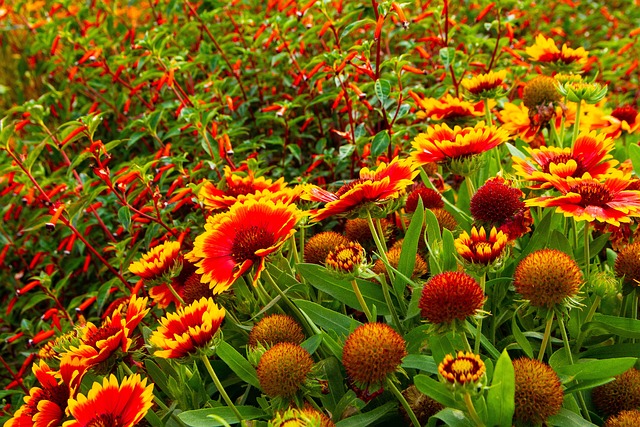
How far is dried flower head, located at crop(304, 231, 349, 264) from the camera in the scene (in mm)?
1259

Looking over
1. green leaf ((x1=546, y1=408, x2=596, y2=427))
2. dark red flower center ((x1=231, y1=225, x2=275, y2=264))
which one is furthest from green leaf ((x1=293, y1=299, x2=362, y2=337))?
green leaf ((x1=546, y1=408, x2=596, y2=427))

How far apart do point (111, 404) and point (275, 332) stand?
272 millimetres

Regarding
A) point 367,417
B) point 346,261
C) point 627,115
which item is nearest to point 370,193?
point 346,261

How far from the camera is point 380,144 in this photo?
1.50 meters

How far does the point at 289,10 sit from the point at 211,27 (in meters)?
0.29

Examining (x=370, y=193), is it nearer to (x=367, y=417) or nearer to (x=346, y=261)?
(x=346, y=261)

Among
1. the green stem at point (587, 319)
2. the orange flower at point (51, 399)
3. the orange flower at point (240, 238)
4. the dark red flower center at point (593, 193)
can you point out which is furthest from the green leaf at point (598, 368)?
the orange flower at point (51, 399)

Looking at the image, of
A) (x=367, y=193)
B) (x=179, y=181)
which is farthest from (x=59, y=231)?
(x=367, y=193)

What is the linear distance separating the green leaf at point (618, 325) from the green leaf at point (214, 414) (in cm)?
56

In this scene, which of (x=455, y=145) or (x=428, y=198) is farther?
(x=428, y=198)

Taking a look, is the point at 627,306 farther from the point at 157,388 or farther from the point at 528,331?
the point at 157,388

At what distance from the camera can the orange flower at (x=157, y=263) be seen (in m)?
→ 1.16

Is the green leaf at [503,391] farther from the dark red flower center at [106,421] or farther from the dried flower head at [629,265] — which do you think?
the dark red flower center at [106,421]

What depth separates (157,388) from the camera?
124 centimetres
